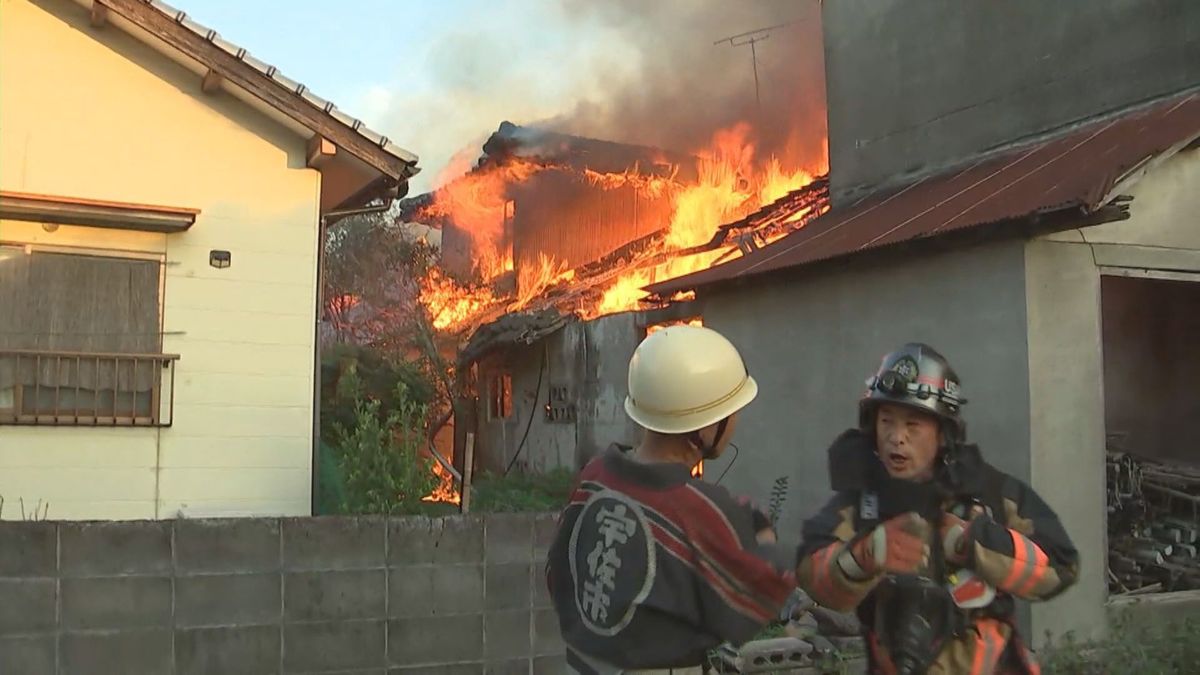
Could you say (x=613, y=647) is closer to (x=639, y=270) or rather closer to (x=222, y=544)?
(x=222, y=544)

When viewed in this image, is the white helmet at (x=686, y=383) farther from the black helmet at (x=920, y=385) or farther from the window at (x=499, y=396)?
the window at (x=499, y=396)

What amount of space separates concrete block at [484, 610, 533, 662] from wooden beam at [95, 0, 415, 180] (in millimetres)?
4199

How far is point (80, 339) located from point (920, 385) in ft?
21.3

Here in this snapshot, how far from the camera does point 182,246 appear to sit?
25.1 feet

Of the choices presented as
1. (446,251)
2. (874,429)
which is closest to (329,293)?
(446,251)

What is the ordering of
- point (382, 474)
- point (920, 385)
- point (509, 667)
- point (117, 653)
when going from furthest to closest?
point (382, 474)
point (509, 667)
point (117, 653)
point (920, 385)

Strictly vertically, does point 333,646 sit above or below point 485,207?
below

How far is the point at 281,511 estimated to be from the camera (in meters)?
7.75

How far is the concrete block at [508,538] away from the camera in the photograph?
5164 mm

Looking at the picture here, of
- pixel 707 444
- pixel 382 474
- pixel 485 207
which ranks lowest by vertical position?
pixel 382 474

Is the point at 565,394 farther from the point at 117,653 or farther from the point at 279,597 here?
the point at 117,653

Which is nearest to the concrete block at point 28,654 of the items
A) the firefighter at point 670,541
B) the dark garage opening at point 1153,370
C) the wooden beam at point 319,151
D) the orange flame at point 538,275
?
the firefighter at point 670,541

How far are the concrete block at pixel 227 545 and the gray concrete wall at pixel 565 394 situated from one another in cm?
865

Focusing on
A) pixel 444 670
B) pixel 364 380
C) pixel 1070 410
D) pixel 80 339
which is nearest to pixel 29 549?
pixel 444 670
